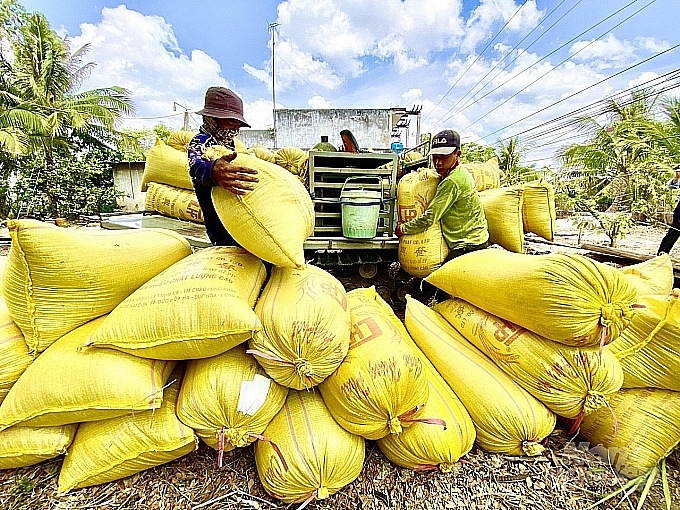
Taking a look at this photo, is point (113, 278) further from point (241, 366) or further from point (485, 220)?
point (485, 220)

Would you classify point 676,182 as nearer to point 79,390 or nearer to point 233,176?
point 233,176

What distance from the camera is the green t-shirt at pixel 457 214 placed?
7.64 feet

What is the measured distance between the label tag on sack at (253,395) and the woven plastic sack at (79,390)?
0.28 m

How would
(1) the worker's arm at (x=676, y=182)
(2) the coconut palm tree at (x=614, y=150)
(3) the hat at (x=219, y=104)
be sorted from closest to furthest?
1. (3) the hat at (x=219, y=104)
2. (1) the worker's arm at (x=676, y=182)
3. (2) the coconut palm tree at (x=614, y=150)

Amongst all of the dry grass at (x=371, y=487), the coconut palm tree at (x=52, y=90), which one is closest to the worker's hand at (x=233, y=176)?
the dry grass at (x=371, y=487)

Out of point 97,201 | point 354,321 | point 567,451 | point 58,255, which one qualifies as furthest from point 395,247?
point 97,201

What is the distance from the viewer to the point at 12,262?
1292 millimetres

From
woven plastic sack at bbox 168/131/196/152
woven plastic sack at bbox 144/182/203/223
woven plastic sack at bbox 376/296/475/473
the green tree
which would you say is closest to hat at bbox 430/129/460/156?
woven plastic sack at bbox 376/296/475/473

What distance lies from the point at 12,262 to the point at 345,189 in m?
2.03

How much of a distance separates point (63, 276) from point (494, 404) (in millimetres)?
1713

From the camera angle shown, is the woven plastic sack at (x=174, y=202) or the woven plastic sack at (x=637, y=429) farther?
the woven plastic sack at (x=174, y=202)

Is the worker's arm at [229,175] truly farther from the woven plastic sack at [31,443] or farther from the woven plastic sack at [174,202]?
the woven plastic sack at [174,202]

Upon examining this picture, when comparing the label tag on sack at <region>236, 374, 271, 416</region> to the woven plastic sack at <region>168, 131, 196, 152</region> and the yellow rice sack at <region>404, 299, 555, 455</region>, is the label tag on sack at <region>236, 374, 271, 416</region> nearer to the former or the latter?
the yellow rice sack at <region>404, 299, 555, 455</region>

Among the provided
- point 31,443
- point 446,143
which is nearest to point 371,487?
point 31,443
